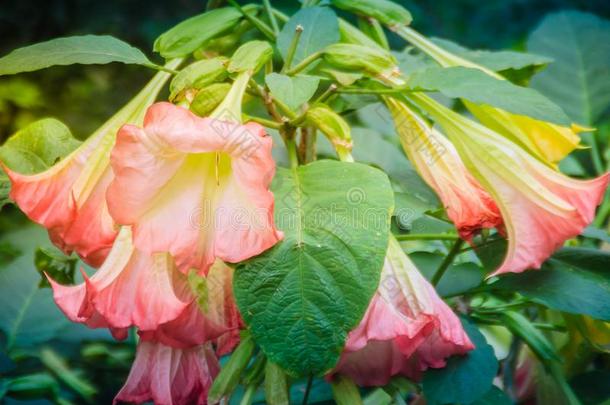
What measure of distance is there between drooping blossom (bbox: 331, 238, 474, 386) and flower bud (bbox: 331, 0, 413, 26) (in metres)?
0.23

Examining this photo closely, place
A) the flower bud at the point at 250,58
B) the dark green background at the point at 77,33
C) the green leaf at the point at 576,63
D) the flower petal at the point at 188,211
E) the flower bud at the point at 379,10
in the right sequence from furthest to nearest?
the dark green background at the point at 77,33 → the green leaf at the point at 576,63 → the flower bud at the point at 379,10 → the flower bud at the point at 250,58 → the flower petal at the point at 188,211

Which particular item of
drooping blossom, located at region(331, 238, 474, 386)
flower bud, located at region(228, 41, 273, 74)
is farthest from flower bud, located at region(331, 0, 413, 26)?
drooping blossom, located at region(331, 238, 474, 386)

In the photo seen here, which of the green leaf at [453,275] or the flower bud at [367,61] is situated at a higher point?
the flower bud at [367,61]

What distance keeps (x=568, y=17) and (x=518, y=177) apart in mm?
516

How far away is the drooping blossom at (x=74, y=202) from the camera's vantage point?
533 mm

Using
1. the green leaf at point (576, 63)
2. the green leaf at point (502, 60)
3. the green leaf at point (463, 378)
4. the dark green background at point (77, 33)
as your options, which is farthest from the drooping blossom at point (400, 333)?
the dark green background at point (77, 33)

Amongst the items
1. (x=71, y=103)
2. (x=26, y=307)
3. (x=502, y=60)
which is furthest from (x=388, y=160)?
(x=71, y=103)

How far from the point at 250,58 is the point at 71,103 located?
3.39 ft

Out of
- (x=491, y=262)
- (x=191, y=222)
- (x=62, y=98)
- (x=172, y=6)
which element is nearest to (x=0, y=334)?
(x=191, y=222)

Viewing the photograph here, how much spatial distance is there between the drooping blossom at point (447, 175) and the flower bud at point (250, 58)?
0.35 ft

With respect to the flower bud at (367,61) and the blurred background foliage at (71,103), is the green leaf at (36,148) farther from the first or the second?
the flower bud at (367,61)

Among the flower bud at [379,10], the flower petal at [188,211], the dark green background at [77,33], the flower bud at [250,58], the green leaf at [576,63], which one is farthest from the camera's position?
the dark green background at [77,33]

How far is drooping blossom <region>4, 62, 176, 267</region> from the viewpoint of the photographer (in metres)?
0.53

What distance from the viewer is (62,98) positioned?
155 cm
